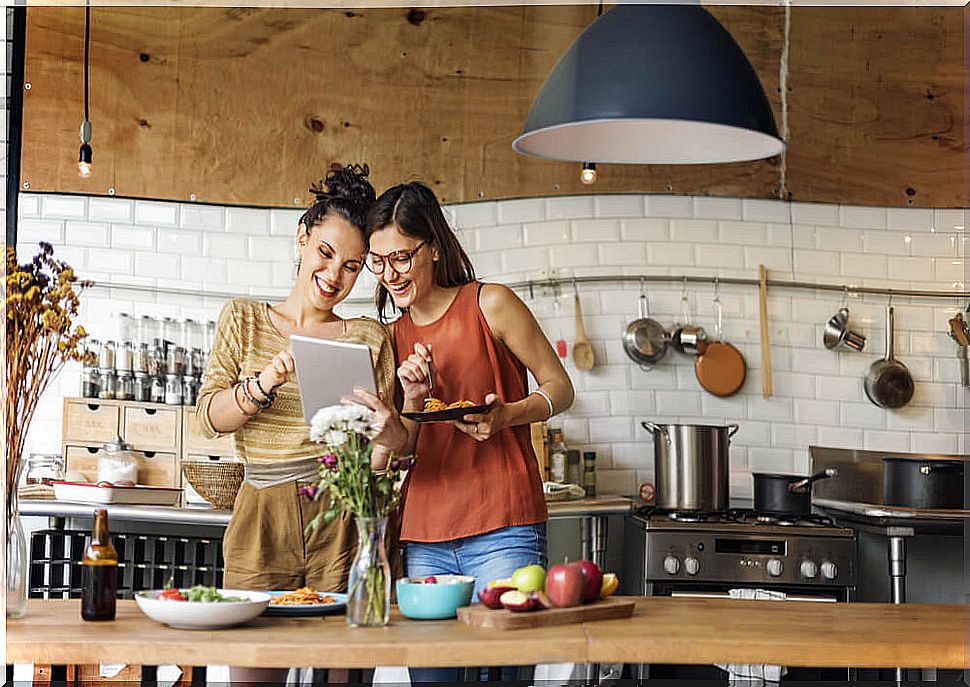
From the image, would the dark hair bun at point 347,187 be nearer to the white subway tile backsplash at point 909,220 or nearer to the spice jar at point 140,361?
the spice jar at point 140,361

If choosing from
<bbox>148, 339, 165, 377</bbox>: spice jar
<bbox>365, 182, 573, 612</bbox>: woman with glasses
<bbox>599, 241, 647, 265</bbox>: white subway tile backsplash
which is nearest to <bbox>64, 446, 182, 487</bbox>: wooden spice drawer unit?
<bbox>148, 339, 165, 377</bbox>: spice jar

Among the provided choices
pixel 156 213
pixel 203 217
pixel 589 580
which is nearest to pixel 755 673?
pixel 589 580

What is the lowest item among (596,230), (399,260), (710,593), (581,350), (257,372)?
(710,593)

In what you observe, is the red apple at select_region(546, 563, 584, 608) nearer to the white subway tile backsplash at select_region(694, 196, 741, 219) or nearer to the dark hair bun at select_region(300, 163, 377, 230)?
the dark hair bun at select_region(300, 163, 377, 230)

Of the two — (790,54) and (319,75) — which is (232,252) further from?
(790,54)

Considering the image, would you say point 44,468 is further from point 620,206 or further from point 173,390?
point 620,206

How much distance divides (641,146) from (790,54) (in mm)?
3255

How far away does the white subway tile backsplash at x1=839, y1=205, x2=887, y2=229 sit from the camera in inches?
232

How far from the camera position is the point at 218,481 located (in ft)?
15.2

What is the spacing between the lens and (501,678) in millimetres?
4387

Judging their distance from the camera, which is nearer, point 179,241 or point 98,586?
point 98,586

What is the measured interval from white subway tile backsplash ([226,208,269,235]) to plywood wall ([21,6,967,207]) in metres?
0.06

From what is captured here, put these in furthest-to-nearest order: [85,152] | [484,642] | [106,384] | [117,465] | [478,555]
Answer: [106,384], [85,152], [117,465], [478,555], [484,642]

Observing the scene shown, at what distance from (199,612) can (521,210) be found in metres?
3.77
